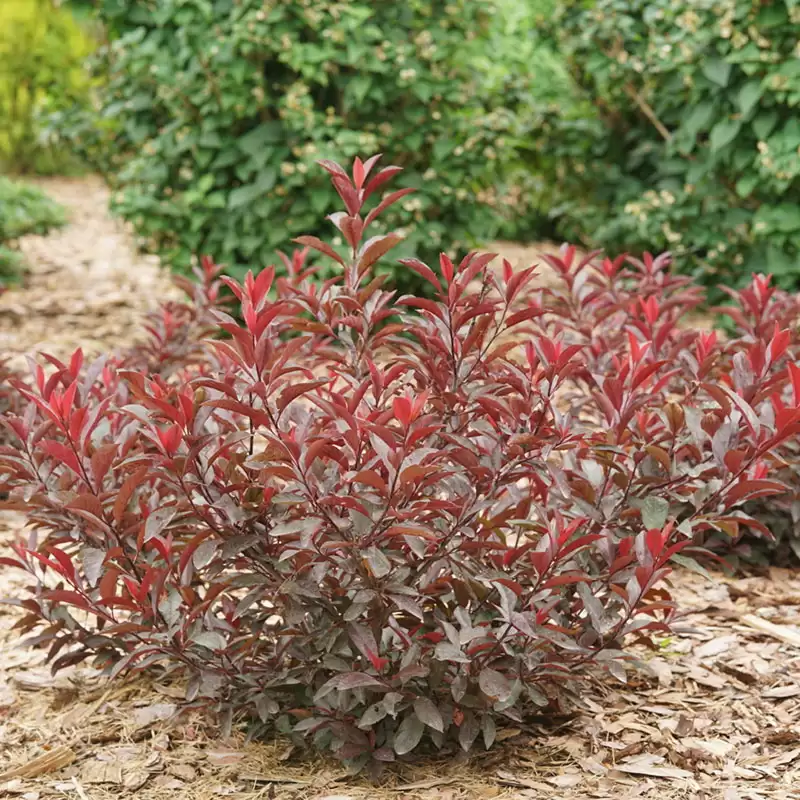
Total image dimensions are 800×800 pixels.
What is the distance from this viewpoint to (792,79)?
498cm

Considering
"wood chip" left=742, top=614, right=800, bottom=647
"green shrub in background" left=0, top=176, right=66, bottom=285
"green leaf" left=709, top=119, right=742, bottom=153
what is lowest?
"wood chip" left=742, top=614, right=800, bottom=647

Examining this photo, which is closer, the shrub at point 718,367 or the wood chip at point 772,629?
the shrub at point 718,367

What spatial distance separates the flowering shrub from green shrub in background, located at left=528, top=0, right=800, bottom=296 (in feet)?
10.9

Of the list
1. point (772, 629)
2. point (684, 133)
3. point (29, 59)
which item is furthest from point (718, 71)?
point (29, 59)

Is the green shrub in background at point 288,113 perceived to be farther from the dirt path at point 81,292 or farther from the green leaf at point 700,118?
the green leaf at point 700,118

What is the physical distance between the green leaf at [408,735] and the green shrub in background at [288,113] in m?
3.36

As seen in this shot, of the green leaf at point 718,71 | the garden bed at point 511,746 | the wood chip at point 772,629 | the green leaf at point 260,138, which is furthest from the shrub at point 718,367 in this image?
the green leaf at point 260,138

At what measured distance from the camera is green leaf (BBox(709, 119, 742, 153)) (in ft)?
17.4

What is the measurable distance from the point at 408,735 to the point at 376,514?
1.58ft

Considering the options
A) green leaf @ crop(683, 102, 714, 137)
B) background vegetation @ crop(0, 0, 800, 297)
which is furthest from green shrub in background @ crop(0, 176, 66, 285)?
green leaf @ crop(683, 102, 714, 137)

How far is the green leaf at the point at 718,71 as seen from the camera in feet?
17.2

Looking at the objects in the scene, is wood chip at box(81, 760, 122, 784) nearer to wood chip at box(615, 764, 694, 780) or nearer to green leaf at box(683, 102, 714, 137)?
wood chip at box(615, 764, 694, 780)

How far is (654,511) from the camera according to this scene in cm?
214

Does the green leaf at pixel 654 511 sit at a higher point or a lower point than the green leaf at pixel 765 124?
lower
